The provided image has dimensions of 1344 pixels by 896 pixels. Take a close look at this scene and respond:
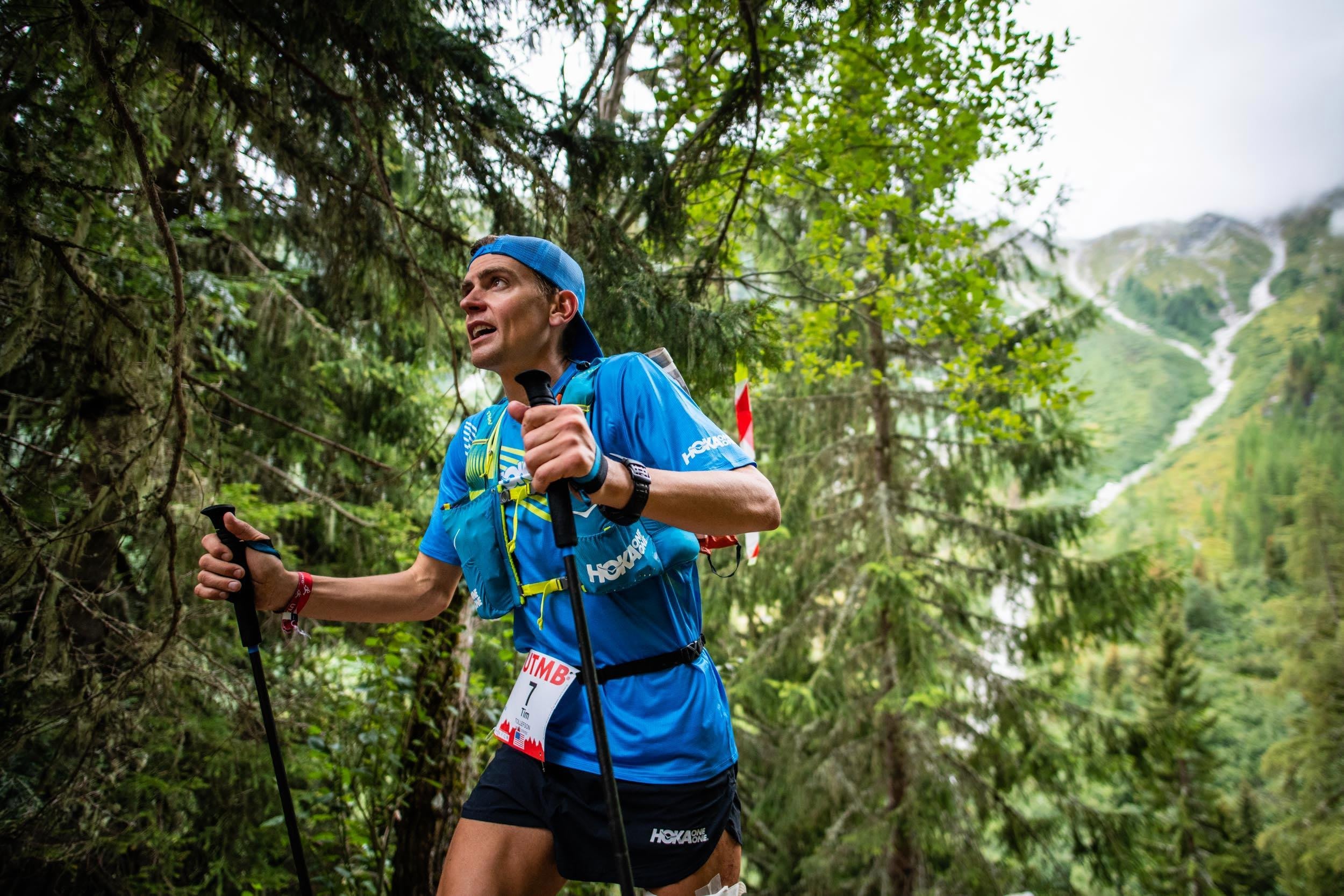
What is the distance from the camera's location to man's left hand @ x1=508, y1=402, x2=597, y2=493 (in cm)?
139

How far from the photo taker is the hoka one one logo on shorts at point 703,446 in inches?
67.4

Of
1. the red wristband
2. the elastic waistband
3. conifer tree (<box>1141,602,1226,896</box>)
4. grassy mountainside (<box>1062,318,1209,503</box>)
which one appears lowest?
conifer tree (<box>1141,602,1226,896</box>)

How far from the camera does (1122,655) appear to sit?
251 ft

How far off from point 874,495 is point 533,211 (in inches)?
363

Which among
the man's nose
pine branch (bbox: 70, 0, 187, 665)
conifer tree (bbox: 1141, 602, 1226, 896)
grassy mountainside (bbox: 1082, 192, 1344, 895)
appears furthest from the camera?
grassy mountainside (bbox: 1082, 192, 1344, 895)

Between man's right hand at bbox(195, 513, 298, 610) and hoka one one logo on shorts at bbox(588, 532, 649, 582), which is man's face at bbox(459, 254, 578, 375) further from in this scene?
man's right hand at bbox(195, 513, 298, 610)

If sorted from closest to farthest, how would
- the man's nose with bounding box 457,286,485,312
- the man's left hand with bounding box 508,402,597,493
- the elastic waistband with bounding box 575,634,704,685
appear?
the man's left hand with bounding box 508,402,597,493 < the elastic waistband with bounding box 575,634,704,685 < the man's nose with bounding box 457,286,485,312

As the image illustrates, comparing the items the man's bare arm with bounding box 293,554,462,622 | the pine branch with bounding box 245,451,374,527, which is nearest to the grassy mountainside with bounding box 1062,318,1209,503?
the pine branch with bounding box 245,451,374,527

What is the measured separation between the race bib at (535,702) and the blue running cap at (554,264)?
0.77m

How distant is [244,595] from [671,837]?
116cm

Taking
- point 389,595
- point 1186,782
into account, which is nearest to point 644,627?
point 389,595

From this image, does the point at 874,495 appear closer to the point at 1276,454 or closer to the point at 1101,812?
the point at 1101,812

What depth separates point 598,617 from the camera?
73.0 inches

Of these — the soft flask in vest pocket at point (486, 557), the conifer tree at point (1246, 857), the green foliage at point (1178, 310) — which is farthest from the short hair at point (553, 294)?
the green foliage at point (1178, 310)
